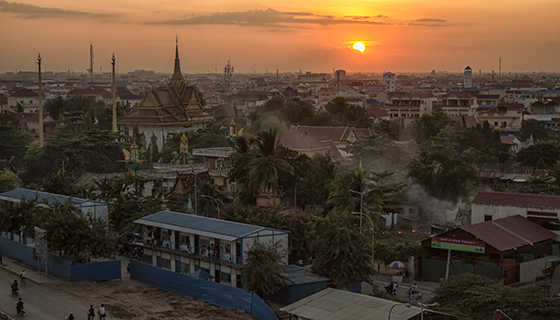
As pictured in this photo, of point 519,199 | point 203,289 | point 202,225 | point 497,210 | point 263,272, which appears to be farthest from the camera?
point 497,210

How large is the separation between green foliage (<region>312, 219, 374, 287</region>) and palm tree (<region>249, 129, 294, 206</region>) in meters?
13.8

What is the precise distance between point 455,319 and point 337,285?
6676 millimetres

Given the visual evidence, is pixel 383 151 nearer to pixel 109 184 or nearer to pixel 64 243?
pixel 109 184

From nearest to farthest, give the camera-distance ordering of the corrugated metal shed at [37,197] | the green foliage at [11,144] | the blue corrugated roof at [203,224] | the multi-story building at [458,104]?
the blue corrugated roof at [203,224] < the corrugated metal shed at [37,197] < the green foliage at [11,144] < the multi-story building at [458,104]

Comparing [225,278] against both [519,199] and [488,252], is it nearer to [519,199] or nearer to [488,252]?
[488,252]

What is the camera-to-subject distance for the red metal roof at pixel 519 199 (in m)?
43.2

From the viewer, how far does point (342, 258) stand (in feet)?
113

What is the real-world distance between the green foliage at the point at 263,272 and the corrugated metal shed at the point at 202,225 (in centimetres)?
193

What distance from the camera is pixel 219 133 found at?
84.9m

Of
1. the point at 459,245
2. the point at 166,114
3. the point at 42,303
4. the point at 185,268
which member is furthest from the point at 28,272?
the point at 166,114

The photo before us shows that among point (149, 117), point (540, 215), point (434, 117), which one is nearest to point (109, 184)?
point (540, 215)

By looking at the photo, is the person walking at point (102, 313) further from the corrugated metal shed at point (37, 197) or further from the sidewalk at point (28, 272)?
the corrugated metal shed at point (37, 197)

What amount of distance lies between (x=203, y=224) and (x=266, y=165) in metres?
10.7

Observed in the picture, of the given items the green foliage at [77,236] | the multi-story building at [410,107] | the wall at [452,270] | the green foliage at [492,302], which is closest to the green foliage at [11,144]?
the green foliage at [77,236]
